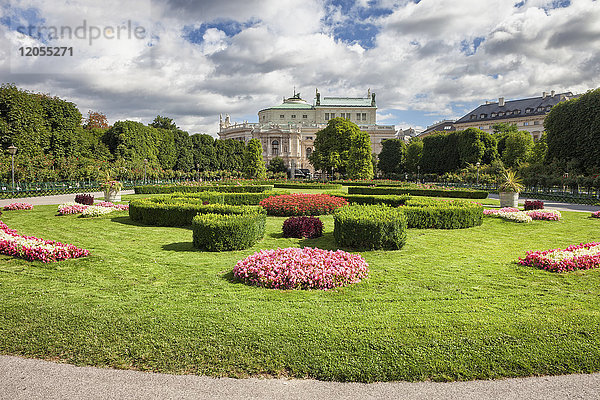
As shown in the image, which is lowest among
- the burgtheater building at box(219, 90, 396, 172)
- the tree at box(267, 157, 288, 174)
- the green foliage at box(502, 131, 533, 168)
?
the tree at box(267, 157, 288, 174)

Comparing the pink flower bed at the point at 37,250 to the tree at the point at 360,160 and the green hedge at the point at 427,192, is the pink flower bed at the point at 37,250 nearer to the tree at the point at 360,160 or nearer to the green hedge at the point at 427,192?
the green hedge at the point at 427,192

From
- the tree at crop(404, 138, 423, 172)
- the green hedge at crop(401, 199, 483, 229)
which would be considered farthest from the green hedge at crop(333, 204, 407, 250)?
the tree at crop(404, 138, 423, 172)

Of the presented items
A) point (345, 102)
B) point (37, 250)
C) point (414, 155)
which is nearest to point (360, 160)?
point (414, 155)

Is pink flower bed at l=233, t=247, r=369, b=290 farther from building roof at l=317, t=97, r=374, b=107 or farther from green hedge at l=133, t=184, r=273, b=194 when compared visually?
building roof at l=317, t=97, r=374, b=107

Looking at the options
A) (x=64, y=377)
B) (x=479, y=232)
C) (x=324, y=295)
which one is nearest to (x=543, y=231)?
(x=479, y=232)

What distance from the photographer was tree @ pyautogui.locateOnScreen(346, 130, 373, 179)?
47.1 meters

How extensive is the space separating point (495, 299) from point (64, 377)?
5.95m

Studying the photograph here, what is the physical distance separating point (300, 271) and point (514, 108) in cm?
9886

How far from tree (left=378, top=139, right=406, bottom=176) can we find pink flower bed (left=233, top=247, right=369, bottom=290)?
68763mm

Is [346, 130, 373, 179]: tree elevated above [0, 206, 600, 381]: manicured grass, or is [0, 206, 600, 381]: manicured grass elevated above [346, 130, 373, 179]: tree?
[346, 130, 373, 179]: tree

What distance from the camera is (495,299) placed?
595 cm

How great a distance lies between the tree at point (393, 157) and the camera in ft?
244

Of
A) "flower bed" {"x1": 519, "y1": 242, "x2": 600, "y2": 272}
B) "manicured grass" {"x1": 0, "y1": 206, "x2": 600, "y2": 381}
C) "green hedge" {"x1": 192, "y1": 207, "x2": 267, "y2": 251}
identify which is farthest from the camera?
"green hedge" {"x1": 192, "y1": 207, "x2": 267, "y2": 251}

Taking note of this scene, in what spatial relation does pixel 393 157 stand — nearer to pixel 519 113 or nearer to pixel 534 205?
pixel 519 113
